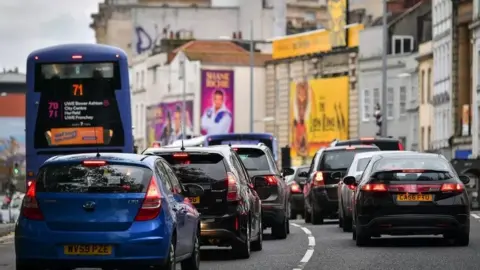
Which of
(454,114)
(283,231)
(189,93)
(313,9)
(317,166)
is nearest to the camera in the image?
(283,231)

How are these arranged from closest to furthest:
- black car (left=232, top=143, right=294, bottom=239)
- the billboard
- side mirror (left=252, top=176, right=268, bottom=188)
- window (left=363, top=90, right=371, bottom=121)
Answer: side mirror (left=252, top=176, right=268, bottom=188) < black car (left=232, top=143, right=294, bottom=239) < window (left=363, top=90, right=371, bottom=121) < the billboard

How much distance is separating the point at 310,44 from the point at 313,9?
42383 millimetres

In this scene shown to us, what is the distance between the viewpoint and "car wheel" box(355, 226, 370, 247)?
2630 cm

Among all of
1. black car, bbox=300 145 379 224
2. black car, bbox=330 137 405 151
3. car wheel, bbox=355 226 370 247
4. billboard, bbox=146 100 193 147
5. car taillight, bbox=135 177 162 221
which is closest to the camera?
car taillight, bbox=135 177 162 221

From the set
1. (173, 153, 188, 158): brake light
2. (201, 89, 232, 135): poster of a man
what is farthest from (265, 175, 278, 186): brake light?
(201, 89, 232, 135): poster of a man

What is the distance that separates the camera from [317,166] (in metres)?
37.7

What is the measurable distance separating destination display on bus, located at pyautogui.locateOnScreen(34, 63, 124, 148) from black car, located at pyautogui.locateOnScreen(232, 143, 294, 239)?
326 inches

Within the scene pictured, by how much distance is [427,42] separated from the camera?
10131 centimetres

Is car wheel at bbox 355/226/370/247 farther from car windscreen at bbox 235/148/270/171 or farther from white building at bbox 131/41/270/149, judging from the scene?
white building at bbox 131/41/270/149

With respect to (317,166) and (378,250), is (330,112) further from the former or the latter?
(378,250)

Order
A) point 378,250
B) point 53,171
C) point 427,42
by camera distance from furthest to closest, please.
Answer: point 427,42 → point 378,250 → point 53,171

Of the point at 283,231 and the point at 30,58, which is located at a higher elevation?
the point at 30,58

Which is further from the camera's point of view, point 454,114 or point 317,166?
point 454,114

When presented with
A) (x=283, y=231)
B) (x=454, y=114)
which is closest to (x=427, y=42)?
(x=454, y=114)
